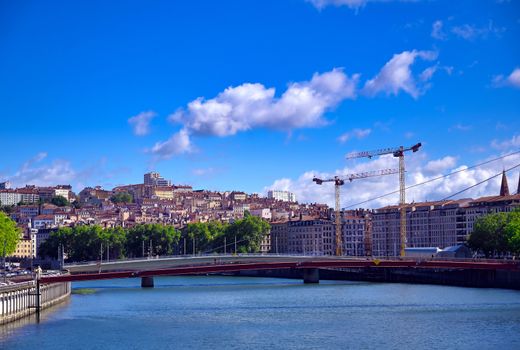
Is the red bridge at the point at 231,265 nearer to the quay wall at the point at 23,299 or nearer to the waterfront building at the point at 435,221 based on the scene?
the quay wall at the point at 23,299

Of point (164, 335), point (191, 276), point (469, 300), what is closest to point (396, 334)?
point (164, 335)

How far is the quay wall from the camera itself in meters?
46.3

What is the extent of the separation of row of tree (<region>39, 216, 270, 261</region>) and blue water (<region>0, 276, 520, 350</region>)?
5506 centimetres

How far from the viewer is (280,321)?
158 feet

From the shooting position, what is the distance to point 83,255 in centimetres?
12456

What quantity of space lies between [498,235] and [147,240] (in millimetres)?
54422

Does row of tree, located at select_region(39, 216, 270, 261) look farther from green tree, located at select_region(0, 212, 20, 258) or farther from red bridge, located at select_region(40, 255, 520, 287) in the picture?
green tree, located at select_region(0, 212, 20, 258)

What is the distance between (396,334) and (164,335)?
9.60 m

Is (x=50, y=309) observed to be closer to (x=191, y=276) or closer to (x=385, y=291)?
(x=385, y=291)

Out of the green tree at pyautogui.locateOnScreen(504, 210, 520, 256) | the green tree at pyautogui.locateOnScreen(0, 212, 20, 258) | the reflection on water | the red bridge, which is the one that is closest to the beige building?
the red bridge

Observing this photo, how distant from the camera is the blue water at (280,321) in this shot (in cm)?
3978

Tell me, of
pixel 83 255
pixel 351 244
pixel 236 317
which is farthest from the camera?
pixel 351 244

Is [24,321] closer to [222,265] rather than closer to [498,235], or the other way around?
[222,265]

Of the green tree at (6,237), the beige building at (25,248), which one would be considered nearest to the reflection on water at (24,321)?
the green tree at (6,237)
